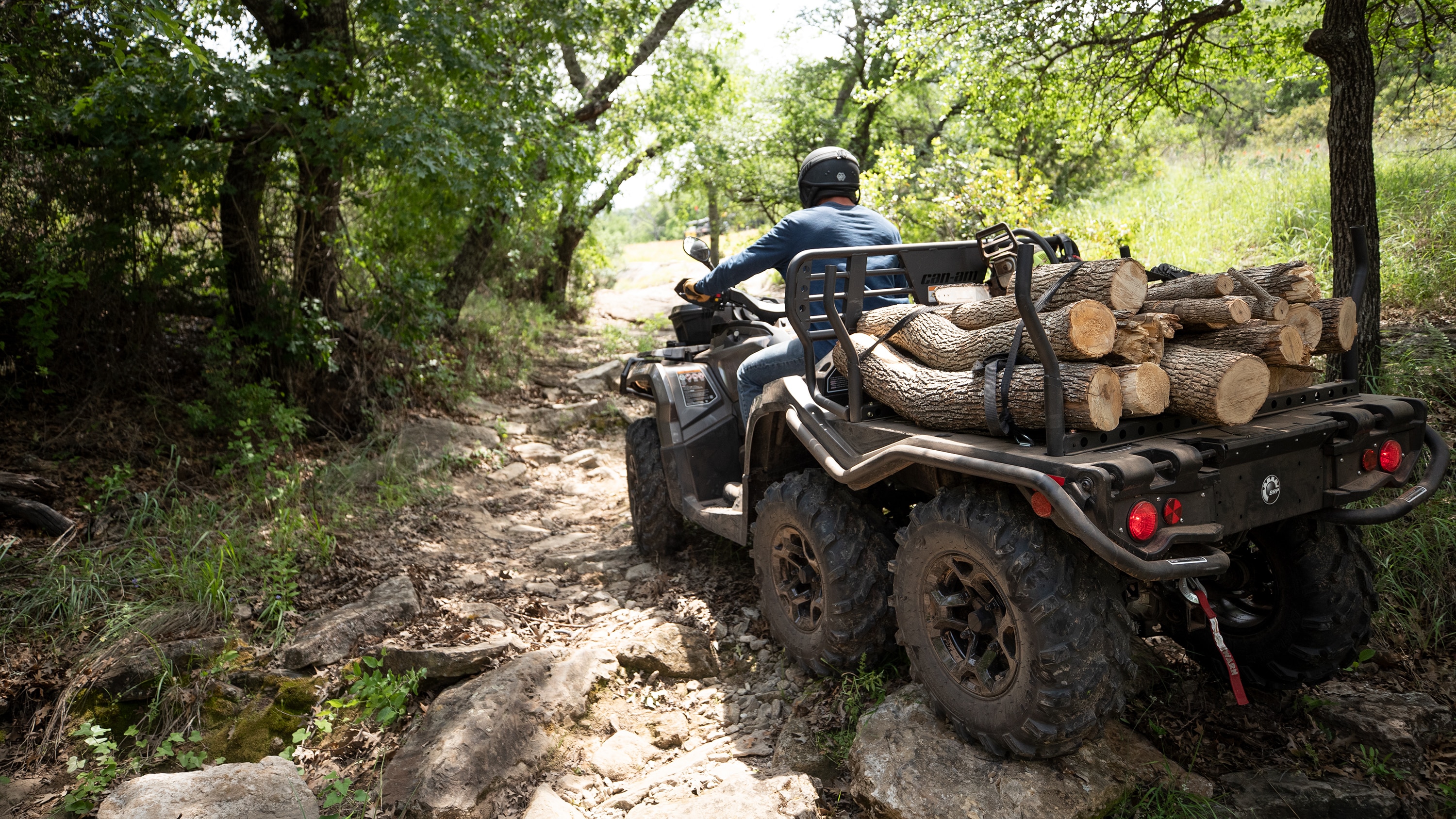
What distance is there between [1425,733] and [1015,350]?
188 cm

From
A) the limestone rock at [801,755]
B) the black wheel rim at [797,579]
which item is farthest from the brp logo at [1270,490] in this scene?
the limestone rock at [801,755]

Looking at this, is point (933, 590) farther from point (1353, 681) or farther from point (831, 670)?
point (1353, 681)

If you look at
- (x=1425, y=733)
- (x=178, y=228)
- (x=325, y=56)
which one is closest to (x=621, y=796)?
(x=1425, y=733)

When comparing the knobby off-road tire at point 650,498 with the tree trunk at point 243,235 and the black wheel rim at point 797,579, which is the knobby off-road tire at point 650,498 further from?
the tree trunk at point 243,235

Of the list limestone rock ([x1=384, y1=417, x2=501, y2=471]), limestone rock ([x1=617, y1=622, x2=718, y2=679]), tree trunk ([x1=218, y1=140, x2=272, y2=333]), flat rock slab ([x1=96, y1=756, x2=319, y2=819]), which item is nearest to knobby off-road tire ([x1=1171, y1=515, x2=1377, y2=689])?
limestone rock ([x1=617, y1=622, x2=718, y2=679])

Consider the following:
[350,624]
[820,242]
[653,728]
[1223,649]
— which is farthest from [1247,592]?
[350,624]

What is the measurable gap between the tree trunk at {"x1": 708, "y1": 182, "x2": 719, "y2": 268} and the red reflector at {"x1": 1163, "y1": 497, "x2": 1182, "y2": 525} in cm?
1384

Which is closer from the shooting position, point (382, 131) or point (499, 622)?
point (499, 622)

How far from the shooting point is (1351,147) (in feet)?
14.4

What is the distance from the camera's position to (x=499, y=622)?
414 centimetres

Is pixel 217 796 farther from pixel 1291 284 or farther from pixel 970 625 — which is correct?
pixel 1291 284

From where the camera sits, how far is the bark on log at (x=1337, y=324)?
271 centimetres

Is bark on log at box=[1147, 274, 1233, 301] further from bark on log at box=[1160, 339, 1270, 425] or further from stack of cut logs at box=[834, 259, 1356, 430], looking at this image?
bark on log at box=[1160, 339, 1270, 425]

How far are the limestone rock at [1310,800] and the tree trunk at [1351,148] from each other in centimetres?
238
